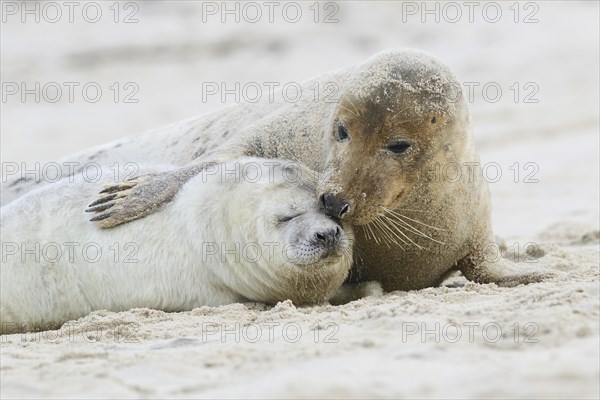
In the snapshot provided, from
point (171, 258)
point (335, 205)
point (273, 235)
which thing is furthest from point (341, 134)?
point (171, 258)

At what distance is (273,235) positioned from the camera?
4648mm

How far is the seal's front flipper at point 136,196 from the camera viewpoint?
4895 mm

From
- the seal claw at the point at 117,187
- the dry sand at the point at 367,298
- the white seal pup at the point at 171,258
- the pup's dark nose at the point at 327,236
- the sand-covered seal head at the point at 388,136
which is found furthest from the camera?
the seal claw at the point at 117,187

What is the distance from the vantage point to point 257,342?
3658mm

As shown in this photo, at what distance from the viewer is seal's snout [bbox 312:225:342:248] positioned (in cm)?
445

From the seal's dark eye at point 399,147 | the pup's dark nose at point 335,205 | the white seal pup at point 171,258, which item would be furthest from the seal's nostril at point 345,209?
the seal's dark eye at point 399,147

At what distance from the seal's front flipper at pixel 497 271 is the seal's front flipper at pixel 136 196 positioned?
1385 millimetres

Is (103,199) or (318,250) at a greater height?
(103,199)

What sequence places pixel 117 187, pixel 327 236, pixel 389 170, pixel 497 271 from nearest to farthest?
pixel 327 236
pixel 389 170
pixel 117 187
pixel 497 271

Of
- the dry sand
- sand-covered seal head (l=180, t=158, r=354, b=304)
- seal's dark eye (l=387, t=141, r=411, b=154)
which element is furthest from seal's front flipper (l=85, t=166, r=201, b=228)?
seal's dark eye (l=387, t=141, r=411, b=154)

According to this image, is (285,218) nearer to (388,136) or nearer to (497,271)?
(388,136)

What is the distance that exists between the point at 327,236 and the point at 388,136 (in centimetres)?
52

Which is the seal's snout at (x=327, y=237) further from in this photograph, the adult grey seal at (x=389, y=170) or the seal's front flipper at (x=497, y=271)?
the seal's front flipper at (x=497, y=271)

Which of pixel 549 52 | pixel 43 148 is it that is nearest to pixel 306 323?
pixel 43 148
